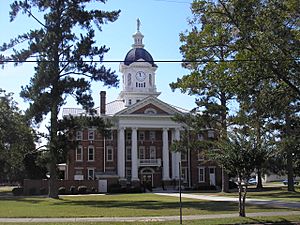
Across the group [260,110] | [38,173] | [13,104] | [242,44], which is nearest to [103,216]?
[260,110]

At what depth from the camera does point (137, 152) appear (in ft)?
240

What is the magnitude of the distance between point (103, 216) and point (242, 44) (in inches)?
412

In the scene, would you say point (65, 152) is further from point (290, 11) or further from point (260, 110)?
point (290, 11)

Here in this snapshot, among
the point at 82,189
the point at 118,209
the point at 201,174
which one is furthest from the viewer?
the point at 201,174

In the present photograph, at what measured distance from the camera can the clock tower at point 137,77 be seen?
8225cm

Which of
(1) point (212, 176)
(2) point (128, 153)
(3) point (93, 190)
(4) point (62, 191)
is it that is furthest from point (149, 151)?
(4) point (62, 191)

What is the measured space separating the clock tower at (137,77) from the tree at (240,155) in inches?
2406

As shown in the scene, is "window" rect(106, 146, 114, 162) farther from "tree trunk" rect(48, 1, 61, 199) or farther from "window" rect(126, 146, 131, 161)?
"tree trunk" rect(48, 1, 61, 199)

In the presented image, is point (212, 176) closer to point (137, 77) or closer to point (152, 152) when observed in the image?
point (152, 152)

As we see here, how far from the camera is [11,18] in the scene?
4166 centimetres

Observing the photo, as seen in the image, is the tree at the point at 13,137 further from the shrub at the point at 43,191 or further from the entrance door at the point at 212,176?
the entrance door at the point at 212,176

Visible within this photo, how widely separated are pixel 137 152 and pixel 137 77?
16.8m

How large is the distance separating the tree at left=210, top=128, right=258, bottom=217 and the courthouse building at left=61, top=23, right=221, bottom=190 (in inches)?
1919

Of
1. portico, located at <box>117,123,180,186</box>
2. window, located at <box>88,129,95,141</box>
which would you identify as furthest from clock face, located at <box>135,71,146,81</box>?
window, located at <box>88,129,95,141</box>
